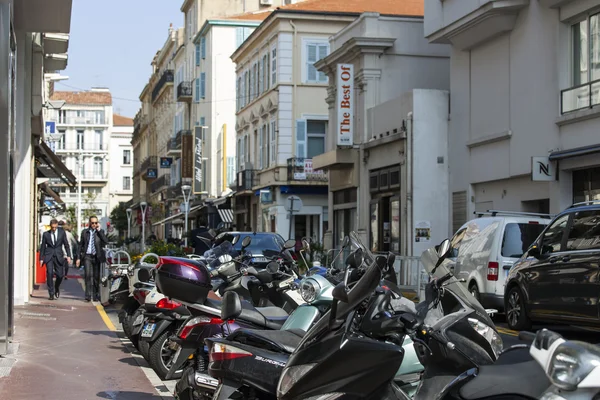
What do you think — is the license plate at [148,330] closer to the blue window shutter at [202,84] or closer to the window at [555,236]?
the window at [555,236]

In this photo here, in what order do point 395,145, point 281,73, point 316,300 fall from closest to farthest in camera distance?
point 316,300
point 395,145
point 281,73

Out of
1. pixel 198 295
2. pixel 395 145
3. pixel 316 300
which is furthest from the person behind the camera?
pixel 395 145

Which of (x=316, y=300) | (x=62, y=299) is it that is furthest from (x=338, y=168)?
(x=316, y=300)

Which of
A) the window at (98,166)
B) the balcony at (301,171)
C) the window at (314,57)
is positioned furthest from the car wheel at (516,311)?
the window at (98,166)

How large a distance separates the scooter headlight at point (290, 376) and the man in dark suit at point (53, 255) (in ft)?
52.2

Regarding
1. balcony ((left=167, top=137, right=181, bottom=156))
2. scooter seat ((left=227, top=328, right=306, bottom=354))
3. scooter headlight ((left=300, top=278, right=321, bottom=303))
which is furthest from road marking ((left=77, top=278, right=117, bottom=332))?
balcony ((left=167, top=137, right=181, bottom=156))

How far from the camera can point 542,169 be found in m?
21.5

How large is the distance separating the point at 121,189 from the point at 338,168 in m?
100

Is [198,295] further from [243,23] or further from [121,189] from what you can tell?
[121,189]

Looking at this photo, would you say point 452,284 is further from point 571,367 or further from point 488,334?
point 571,367

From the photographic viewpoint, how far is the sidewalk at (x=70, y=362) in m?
9.17

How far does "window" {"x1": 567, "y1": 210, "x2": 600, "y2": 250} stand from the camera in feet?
41.6

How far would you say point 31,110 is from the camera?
20.0 m

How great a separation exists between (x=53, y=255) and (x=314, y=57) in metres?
25.3
